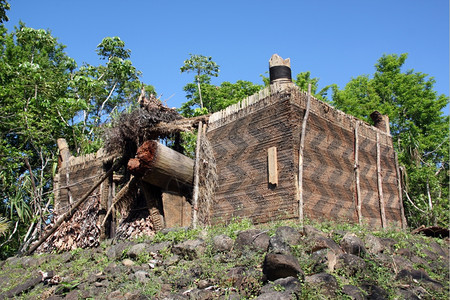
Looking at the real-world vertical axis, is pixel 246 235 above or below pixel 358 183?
below

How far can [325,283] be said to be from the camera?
192 inches

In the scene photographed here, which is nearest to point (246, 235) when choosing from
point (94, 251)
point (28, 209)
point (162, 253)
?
point (162, 253)

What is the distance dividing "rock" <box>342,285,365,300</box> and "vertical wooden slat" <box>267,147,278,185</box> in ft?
9.98

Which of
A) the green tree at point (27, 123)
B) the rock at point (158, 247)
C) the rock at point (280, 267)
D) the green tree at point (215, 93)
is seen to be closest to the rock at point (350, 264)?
the rock at point (280, 267)

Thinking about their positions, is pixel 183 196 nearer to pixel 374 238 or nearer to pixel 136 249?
pixel 136 249

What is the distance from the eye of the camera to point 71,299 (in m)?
5.89

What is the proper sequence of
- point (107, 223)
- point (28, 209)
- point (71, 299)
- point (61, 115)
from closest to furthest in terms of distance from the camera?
point (71, 299)
point (107, 223)
point (28, 209)
point (61, 115)

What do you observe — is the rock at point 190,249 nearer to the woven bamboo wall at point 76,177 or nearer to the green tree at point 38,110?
the woven bamboo wall at point 76,177

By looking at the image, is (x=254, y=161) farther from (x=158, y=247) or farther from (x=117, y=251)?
(x=117, y=251)

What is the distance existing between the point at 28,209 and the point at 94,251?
589 centimetres

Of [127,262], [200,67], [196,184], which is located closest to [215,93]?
[200,67]

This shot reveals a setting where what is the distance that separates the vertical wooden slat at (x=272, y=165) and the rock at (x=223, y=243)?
1.79m

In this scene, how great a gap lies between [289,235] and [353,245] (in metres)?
0.89

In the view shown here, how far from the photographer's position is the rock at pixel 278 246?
17.9 ft
